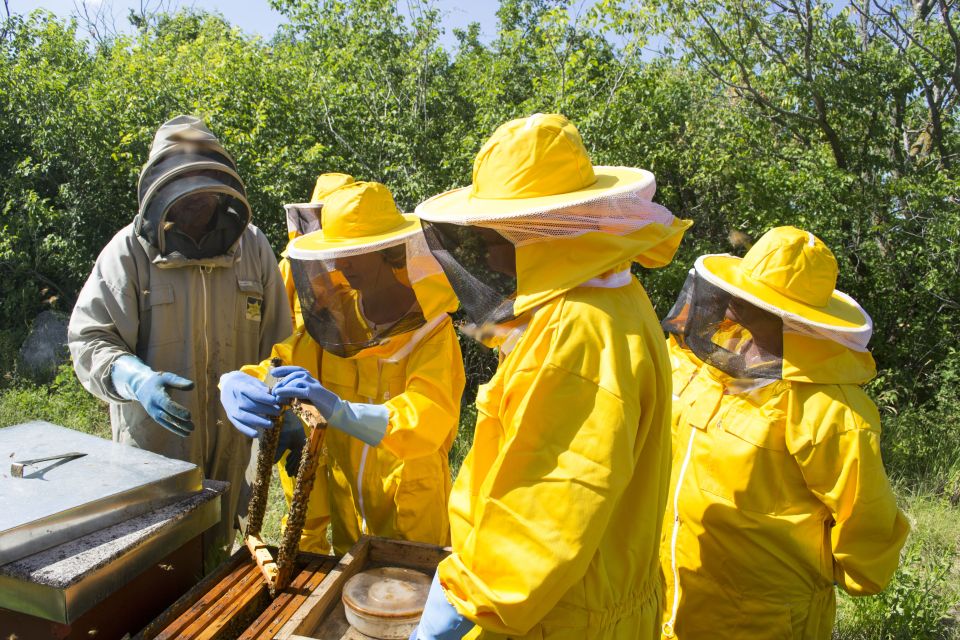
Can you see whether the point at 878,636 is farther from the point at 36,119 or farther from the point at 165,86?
the point at 36,119

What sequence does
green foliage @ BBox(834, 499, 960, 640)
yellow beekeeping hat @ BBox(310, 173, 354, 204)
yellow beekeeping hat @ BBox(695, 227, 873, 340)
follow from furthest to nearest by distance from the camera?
yellow beekeeping hat @ BBox(310, 173, 354, 204) → green foliage @ BBox(834, 499, 960, 640) → yellow beekeeping hat @ BBox(695, 227, 873, 340)

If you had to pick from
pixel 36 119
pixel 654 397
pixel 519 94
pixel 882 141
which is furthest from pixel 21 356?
pixel 882 141

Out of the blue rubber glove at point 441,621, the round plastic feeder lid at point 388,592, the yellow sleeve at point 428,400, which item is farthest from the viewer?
the yellow sleeve at point 428,400

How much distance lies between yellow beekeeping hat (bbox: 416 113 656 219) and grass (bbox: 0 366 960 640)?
3066 mm

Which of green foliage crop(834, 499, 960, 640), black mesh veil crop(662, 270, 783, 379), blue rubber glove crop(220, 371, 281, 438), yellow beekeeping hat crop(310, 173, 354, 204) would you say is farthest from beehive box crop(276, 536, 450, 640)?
yellow beekeeping hat crop(310, 173, 354, 204)

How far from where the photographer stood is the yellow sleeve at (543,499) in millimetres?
1289

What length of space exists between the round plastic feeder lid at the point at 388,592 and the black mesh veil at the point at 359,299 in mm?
800

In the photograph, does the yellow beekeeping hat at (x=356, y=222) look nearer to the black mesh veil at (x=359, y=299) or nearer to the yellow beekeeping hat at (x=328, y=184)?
the black mesh veil at (x=359, y=299)

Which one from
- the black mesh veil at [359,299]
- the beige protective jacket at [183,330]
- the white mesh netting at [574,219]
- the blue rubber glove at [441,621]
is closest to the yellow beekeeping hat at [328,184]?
the beige protective jacket at [183,330]

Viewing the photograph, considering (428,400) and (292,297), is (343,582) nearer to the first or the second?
(428,400)

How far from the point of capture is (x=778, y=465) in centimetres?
244

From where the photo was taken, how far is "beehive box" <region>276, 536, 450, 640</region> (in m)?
1.73

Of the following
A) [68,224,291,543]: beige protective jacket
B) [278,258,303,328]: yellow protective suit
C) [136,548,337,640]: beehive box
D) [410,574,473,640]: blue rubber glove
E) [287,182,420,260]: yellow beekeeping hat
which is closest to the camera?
[410,574,473,640]: blue rubber glove

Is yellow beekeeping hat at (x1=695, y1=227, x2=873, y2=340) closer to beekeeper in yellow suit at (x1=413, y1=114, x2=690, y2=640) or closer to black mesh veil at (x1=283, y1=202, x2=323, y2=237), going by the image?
beekeeper in yellow suit at (x1=413, y1=114, x2=690, y2=640)
